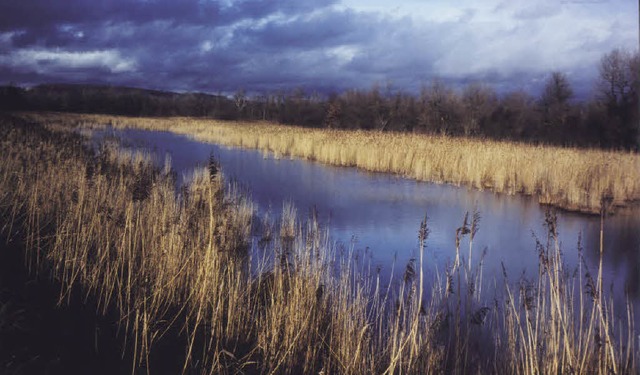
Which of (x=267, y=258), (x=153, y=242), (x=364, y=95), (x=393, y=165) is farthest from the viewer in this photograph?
(x=364, y=95)

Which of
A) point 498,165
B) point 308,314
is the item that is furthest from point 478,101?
point 308,314

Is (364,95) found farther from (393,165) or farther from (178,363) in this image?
(178,363)

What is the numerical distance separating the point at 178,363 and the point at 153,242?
6.30 feet

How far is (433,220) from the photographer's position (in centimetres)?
869

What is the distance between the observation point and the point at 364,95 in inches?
1567

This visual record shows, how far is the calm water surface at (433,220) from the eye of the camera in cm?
663

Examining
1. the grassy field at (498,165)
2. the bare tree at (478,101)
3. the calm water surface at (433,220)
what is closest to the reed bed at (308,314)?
the calm water surface at (433,220)

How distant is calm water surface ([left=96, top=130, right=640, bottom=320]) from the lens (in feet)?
21.8

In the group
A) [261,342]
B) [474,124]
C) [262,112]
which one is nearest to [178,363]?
[261,342]

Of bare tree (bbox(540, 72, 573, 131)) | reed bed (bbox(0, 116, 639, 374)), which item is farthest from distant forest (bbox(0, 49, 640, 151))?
reed bed (bbox(0, 116, 639, 374))

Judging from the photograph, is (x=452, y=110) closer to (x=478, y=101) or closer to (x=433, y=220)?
(x=478, y=101)

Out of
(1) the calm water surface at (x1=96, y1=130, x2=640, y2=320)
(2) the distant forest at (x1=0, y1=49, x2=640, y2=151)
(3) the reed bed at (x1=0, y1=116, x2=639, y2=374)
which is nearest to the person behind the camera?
(3) the reed bed at (x1=0, y1=116, x2=639, y2=374)

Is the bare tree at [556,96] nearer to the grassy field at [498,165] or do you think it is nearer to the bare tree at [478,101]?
the bare tree at [478,101]

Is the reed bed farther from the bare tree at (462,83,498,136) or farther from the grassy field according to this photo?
the bare tree at (462,83,498,136)
